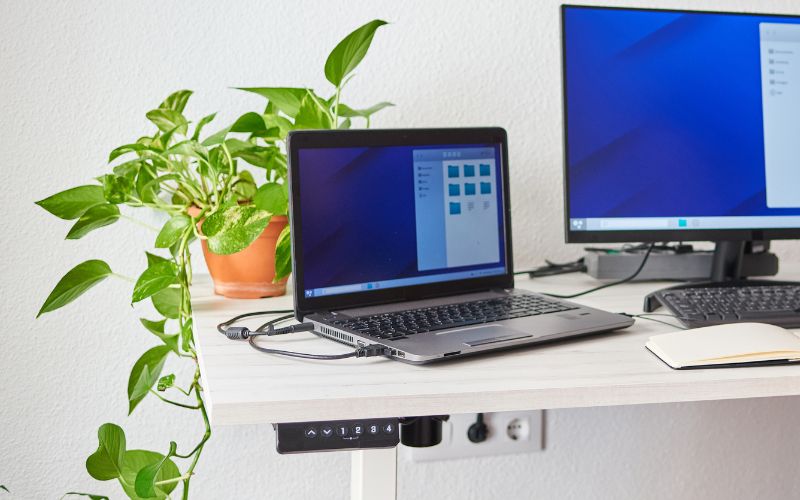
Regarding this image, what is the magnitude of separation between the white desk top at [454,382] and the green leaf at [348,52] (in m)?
0.38

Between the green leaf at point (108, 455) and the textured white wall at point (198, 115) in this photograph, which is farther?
the textured white wall at point (198, 115)

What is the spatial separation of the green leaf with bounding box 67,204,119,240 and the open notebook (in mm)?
704

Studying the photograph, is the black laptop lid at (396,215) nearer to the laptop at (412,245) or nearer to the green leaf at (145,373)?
the laptop at (412,245)

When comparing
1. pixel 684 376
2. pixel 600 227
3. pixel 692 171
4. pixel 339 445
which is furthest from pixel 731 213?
pixel 339 445

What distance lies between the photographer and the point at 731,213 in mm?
1192

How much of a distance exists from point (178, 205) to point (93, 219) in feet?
0.37

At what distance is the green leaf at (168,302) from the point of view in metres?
1.11

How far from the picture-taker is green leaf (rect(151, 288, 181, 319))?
111 cm

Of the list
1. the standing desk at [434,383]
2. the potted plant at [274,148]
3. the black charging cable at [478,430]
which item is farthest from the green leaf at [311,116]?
the black charging cable at [478,430]

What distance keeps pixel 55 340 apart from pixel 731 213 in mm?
991

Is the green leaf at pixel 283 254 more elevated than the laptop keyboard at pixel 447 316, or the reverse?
the green leaf at pixel 283 254

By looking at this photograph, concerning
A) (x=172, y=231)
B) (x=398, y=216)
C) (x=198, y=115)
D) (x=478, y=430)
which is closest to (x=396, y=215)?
(x=398, y=216)

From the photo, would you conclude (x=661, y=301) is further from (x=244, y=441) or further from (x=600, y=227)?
(x=244, y=441)

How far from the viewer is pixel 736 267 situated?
124 cm
